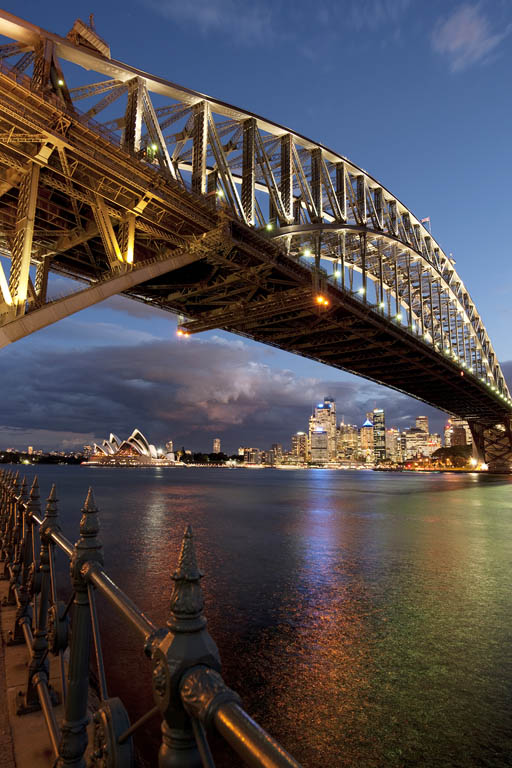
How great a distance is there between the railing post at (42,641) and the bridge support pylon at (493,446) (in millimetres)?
105523

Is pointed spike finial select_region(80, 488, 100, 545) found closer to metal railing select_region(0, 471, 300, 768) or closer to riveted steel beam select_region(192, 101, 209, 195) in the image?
metal railing select_region(0, 471, 300, 768)

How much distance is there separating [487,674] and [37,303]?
59.1 feet

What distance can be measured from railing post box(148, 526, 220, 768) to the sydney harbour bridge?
15983 millimetres

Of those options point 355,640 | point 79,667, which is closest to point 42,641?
point 79,667

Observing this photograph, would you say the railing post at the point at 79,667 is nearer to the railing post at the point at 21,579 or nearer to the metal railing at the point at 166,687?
the metal railing at the point at 166,687

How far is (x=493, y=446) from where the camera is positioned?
10406 centimetres

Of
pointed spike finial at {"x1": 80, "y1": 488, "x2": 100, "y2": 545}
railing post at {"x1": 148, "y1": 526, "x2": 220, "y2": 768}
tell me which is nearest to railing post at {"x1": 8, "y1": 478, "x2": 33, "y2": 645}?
pointed spike finial at {"x1": 80, "y1": 488, "x2": 100, "y2": 545}

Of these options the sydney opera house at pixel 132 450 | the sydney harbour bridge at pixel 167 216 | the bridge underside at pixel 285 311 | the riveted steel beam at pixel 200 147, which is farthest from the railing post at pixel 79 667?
the sydney opera house at pixel 132 450

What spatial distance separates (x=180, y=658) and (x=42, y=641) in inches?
106

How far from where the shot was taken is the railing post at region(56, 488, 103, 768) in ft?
7.79

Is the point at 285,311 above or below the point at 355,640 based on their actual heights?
above

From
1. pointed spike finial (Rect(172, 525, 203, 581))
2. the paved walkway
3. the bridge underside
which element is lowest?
the paved walkway

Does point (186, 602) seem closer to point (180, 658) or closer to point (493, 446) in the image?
point (180, 658)

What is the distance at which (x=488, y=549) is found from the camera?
54.9ft
